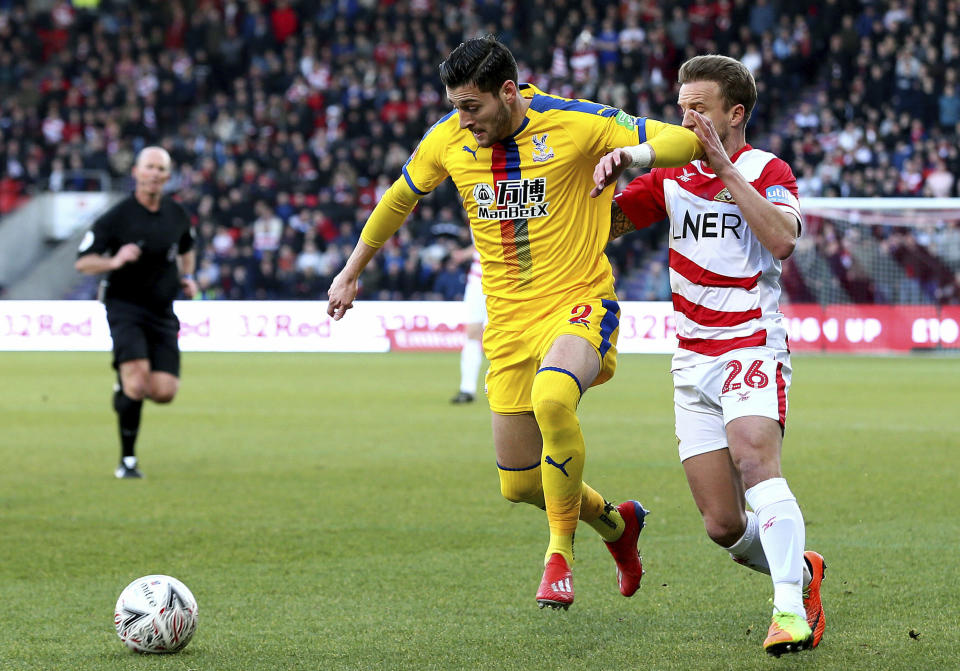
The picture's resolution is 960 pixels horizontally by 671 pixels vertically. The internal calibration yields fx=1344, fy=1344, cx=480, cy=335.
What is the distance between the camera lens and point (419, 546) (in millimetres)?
6375

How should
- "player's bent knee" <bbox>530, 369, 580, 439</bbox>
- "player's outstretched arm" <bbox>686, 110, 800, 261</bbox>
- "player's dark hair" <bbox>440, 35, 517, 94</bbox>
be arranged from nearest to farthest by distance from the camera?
"player's outstretched arm" <bbox>686, 110, 800, 261</bbox> < "player's bent knee" <bbox>530, 369, 580, 439</bbox> < "player's dark hair" <bbox>440, 35, 517, 94</bbox>

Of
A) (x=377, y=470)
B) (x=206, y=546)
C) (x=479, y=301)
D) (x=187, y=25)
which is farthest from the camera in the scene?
(x=187, y=25)

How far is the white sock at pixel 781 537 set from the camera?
4023 millimetres

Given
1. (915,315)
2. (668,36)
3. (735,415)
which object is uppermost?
(668,36)

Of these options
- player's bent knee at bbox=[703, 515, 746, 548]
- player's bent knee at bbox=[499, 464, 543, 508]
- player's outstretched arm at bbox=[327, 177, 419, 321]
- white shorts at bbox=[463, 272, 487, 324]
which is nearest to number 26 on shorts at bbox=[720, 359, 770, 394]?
player's bent knee at bbox=[703, 515, 746, 548]

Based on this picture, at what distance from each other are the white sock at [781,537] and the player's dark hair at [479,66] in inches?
69.4

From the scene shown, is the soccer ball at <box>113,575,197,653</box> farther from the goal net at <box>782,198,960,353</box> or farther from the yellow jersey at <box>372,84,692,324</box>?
the goal net at <box>782,198,960,353</box>

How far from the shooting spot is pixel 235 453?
34.2ft

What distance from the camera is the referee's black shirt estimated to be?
8.88m

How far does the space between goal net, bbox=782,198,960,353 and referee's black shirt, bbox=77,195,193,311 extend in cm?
1422

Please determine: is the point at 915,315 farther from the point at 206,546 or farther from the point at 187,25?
the point at 187,25

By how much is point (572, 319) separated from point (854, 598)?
1.51 meters

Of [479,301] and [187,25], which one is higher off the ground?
[187,25]

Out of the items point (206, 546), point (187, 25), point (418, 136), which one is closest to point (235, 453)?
point (206, 546)
